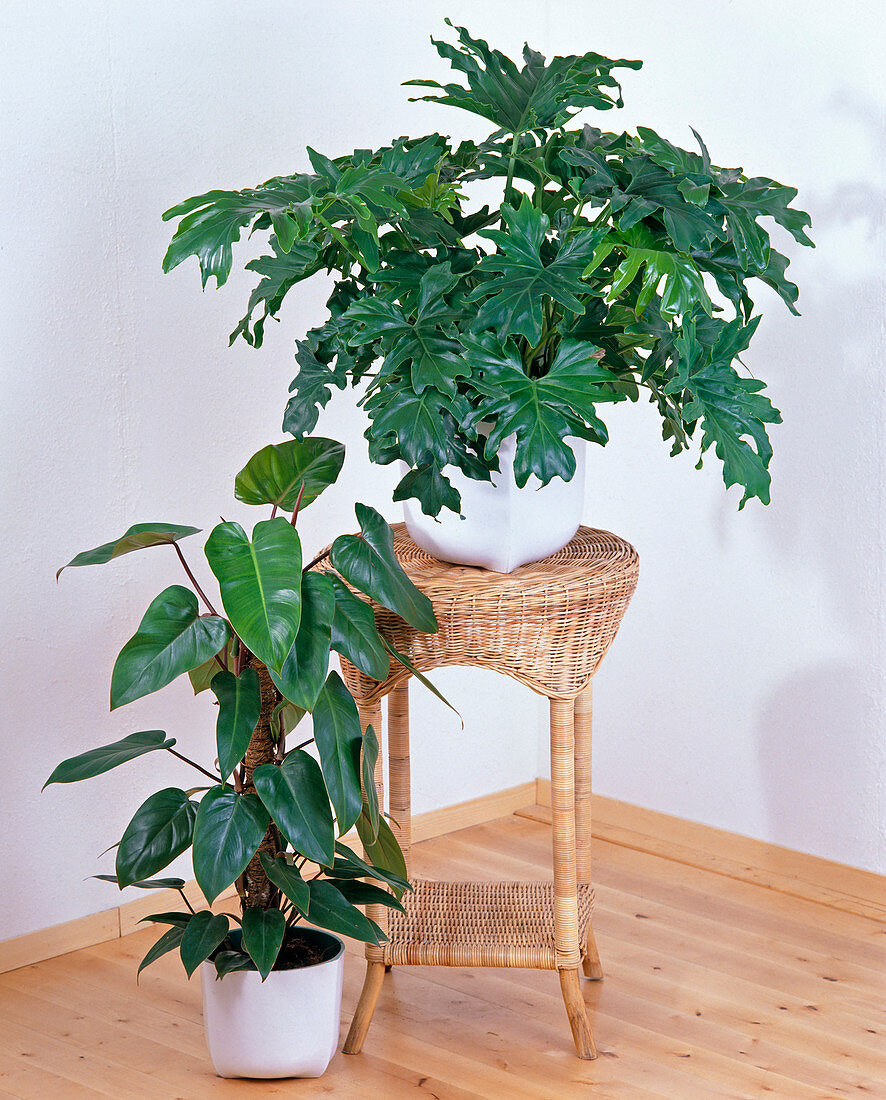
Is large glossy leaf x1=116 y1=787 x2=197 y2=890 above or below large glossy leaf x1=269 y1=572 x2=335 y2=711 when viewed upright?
below

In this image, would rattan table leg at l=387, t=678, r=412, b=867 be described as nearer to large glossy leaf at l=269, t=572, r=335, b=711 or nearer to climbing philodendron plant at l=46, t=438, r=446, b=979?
climbing philodendron plant at l=46, t=438, r=446, b=979

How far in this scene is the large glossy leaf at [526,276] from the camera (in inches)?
66.2

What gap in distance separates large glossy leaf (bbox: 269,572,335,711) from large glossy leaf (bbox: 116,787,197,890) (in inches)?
10.6

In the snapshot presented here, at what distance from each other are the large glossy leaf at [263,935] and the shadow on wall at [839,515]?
1.24m

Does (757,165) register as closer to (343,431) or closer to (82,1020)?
(343,431)

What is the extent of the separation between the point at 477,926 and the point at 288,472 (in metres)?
0.78

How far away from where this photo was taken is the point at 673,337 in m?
1.79

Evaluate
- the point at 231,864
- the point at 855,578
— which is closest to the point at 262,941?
the point at 231,864

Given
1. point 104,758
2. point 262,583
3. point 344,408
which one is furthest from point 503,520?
point 344,408

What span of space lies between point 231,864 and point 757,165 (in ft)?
5.65

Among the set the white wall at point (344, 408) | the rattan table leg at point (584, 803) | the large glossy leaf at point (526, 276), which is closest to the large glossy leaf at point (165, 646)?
the large glossy leaf at point (526, 276)

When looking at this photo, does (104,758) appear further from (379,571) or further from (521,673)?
(521,673)

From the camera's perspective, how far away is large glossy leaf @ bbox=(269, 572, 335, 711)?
5.57ft

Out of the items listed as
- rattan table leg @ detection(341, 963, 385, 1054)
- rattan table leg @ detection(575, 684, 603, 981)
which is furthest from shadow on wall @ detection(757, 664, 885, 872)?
rattan table leg @ detection(341, 963, 385, 1054)
